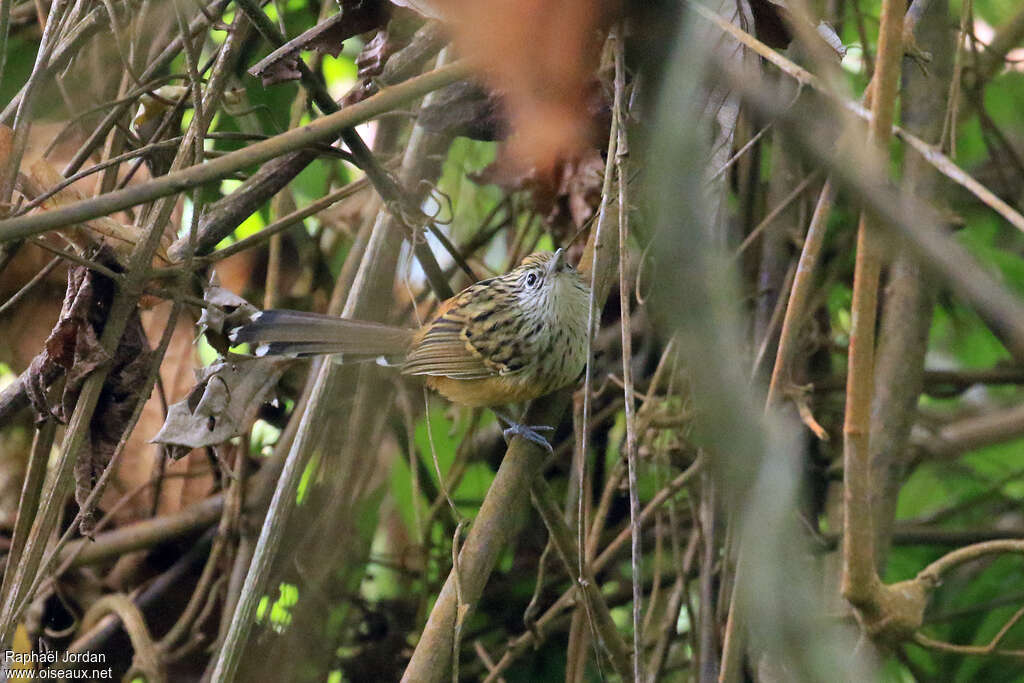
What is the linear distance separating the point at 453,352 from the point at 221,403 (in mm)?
1023

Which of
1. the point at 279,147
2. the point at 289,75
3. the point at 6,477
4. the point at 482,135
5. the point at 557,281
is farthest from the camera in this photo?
the point at 6,477

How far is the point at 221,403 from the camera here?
2461 millimetres

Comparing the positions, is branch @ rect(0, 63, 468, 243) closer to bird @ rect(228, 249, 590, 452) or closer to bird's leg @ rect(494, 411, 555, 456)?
bird's leg @ rect(494, 411, 555, 456)

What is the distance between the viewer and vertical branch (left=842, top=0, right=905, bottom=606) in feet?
4.85

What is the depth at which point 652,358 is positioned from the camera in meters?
3.72

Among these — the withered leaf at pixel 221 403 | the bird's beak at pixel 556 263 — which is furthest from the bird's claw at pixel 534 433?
the withered leaf at pixel 221 403

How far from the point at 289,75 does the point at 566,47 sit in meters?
0.84

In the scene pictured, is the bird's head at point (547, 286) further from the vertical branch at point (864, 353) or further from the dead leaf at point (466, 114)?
the vertical branch at point (864, 353)

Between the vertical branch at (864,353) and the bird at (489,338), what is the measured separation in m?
1.04

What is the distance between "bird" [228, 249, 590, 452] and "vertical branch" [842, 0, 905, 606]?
1.04 m

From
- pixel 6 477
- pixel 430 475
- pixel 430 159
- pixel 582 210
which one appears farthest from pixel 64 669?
pixel 582 210

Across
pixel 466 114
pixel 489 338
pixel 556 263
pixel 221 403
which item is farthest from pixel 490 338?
pixel 221 403

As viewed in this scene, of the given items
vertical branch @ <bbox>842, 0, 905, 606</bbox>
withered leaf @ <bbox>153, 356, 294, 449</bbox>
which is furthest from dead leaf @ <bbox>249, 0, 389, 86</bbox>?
vertical branch @ <bbox>842, 0, 905, 606</bbox>

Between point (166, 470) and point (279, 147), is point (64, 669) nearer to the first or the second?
point (166, 470)
